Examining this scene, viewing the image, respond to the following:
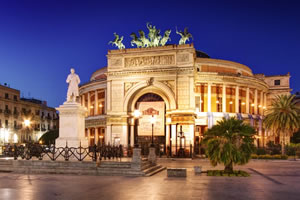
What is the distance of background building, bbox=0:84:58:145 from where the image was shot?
7169 centimetres

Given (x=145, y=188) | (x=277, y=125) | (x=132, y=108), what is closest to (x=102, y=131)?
(x=132, y=108)

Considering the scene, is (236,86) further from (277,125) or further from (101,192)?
(101,192)

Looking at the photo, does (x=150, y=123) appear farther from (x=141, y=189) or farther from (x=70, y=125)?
(x=141, y=189)

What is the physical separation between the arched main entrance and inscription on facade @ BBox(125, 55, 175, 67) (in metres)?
5.38

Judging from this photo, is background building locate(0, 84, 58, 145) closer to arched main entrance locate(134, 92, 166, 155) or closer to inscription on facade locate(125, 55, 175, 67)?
arched main entrance locate(134, 92, 166, 155)

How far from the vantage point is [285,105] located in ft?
156

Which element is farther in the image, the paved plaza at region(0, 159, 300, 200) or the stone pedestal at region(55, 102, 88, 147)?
the stone pedestal at region(55, 102, 88, 147)

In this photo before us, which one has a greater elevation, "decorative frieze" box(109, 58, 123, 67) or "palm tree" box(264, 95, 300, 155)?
"decorative frieze" box(109, 58, 123, 67)

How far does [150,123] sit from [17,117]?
135 ft

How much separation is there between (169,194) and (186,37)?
38062 millimetres

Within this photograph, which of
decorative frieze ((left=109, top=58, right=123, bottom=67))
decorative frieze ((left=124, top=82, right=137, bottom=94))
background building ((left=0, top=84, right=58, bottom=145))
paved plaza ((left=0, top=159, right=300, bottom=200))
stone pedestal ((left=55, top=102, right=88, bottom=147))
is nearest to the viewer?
paved plaza ((left=0, top=159, right=300, bottom=200))

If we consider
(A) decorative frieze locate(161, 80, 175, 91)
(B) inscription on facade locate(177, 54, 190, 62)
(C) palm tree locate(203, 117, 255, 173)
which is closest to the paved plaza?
(C) palm tree locate(203, 117, 255, 173)

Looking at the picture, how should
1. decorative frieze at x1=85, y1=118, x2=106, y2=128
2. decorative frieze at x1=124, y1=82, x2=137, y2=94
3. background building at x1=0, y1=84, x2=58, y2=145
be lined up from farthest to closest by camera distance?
background building at x1=0, y1=84, x2=58, y2=145, decorative frieze at x1=85, y1=118, x2=106, y2=128, decorative frieze at x1=124, y1=82, x2=137, y2=94

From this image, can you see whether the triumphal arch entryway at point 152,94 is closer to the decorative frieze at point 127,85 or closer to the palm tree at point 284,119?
the decorative frieze at point 127,85
